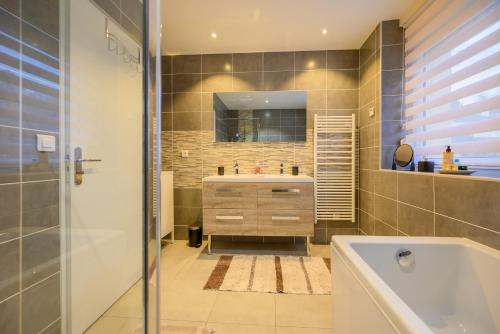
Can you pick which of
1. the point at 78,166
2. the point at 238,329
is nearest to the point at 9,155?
the point at 78,166

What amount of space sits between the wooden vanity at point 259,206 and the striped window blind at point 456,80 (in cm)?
112

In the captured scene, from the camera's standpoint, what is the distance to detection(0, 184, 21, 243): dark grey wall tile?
0.97m

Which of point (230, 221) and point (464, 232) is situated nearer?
point (464, 232)

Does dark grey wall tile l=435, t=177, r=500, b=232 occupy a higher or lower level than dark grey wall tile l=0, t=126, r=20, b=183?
lower

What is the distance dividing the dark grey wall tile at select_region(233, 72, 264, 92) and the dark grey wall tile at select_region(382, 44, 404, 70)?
1.33 m

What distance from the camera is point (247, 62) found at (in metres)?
3.12

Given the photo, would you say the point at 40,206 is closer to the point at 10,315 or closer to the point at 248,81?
the point at 10,315

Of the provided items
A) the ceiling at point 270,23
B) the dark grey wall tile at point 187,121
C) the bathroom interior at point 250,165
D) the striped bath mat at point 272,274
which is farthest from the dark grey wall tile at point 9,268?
the dark grey wall tile at point 187,121

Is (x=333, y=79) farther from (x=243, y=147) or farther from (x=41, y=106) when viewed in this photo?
(x=41, y=106)

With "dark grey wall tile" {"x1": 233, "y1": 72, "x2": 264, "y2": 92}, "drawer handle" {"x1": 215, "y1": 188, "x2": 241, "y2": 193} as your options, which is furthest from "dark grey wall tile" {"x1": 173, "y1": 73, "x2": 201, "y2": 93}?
"drawer handle" {"x1": 215, "y1": 188, "x2": 241, "y2": 193}

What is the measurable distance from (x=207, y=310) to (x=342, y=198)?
6.45 feet

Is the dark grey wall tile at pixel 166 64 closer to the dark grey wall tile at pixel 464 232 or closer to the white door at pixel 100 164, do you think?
the white door at pixel 100 164

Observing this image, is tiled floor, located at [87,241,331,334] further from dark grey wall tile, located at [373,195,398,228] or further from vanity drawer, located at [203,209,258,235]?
dark grey wall tile, located at [373,195,398,228]

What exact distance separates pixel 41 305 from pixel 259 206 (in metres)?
1.84
